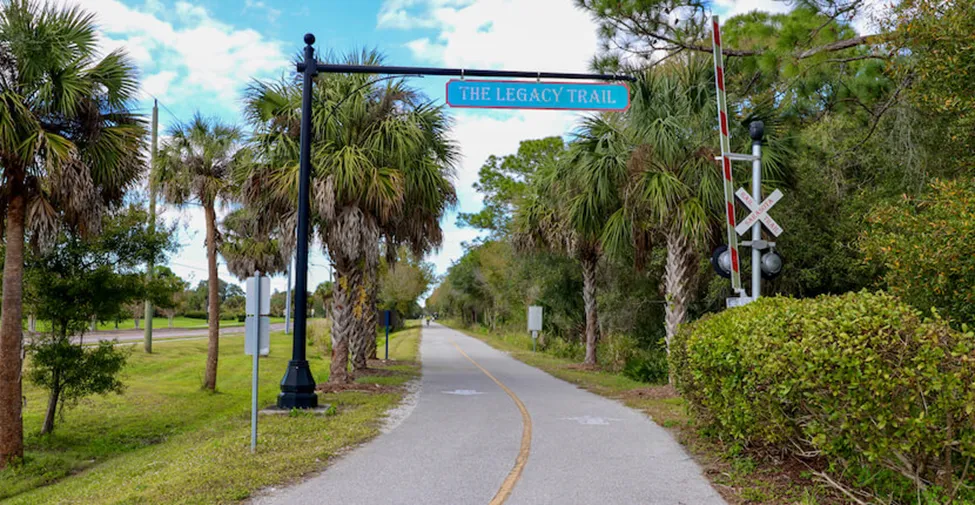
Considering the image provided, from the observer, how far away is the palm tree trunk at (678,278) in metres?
14.6

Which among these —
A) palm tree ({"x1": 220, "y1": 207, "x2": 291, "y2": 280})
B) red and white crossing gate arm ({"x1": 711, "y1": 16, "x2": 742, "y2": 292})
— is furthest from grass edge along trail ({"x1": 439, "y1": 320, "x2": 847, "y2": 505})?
palm tree ({"x1": 220, "y1": 207, "x2": 291, "y2": 280})

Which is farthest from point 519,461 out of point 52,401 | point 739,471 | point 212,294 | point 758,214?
point 212,294

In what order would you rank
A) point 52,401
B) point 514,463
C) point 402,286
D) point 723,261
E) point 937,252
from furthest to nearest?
point 402,286 < point 52,401 < point 723,261 < point 514,463 < point 937,252

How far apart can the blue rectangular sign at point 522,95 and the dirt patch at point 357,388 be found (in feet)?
24.2

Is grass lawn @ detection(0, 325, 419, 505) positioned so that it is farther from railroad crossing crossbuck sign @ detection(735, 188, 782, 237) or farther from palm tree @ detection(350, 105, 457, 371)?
railroad crossing crossbuck sign @ detection(735, 188, 782, 237)

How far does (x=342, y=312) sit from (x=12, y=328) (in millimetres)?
6615

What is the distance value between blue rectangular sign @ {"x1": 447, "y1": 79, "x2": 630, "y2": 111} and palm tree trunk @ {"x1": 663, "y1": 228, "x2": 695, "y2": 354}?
14.3 feet

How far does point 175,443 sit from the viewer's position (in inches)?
462

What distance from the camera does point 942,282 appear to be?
7.95m

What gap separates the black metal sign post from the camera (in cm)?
1163

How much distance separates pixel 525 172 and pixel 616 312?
21426 mm

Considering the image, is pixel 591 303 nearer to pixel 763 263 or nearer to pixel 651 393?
pixel 651 393

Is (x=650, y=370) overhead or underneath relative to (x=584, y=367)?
overhead

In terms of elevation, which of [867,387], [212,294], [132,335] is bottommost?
[132,335]
